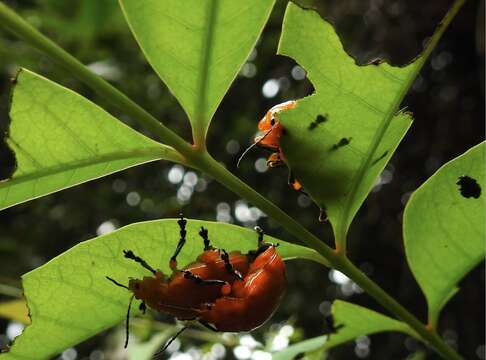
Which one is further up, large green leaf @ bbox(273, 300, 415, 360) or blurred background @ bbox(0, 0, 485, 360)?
large green leaf @ bbox(273, 300, 415, 360)

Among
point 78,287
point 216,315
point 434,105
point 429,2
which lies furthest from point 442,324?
point 78,287

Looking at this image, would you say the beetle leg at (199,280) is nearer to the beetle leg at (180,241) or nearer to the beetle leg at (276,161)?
the beetle leg at (180,241)

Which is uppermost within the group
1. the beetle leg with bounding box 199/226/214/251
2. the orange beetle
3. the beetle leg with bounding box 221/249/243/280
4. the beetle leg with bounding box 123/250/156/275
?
the orange beetle

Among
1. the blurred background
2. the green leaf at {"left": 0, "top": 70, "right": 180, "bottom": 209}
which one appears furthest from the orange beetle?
the blurred background

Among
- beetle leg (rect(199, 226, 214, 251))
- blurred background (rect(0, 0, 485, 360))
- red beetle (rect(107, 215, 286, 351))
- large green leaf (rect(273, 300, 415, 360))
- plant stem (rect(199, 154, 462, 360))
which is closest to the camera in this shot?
plant stem (rect(199, 154, 462, 360))

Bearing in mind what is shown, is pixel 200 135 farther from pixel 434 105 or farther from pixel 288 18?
pixel 434 105

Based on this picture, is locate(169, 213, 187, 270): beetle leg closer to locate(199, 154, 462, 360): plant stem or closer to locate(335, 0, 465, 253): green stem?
locate(199, 154, 462, 360): plant stem
